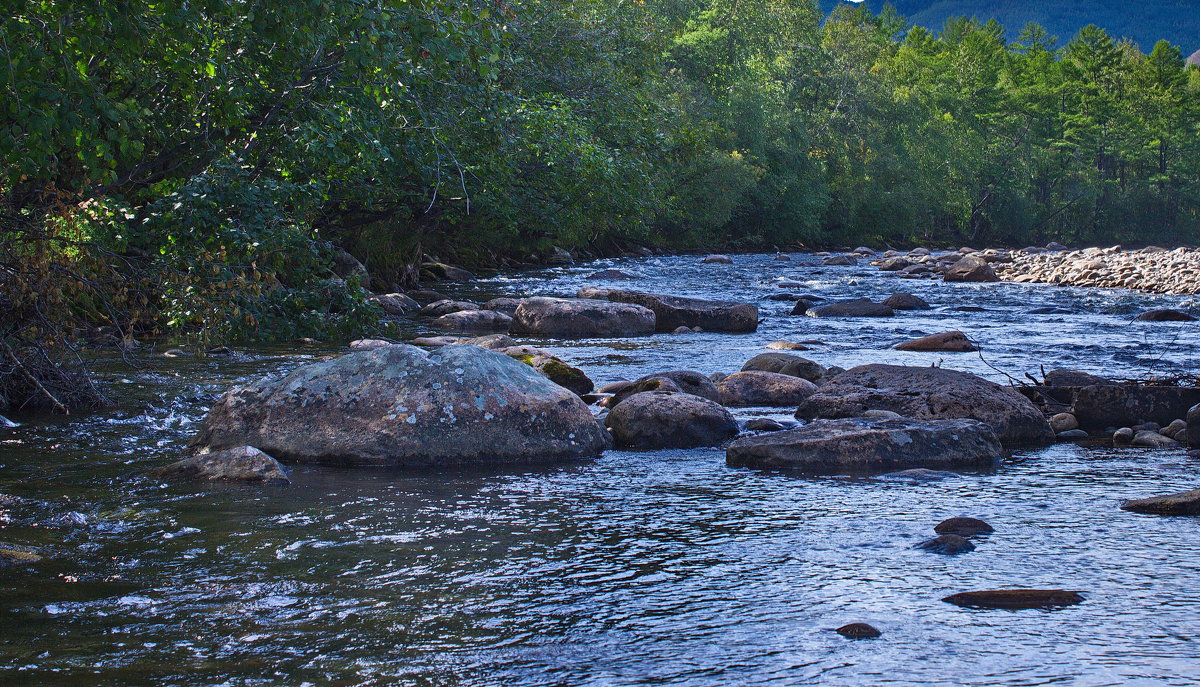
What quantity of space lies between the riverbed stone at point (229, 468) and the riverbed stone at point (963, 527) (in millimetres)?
3657

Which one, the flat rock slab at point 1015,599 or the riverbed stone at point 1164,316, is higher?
the riverbed stone at point 1164,316

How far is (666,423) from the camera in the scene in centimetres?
775

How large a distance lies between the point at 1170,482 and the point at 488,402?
429cm

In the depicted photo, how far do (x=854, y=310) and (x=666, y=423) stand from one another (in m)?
12.1

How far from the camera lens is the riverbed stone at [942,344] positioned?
539 inches

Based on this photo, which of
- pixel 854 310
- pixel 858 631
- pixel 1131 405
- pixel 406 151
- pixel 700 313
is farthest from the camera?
pixel 854 310

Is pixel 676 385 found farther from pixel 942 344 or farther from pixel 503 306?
pixel 503 306

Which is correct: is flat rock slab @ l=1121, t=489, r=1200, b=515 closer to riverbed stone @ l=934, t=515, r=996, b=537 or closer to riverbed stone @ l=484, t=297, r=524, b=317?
riverbed stone @ l=934, t=515, r=996, b=537

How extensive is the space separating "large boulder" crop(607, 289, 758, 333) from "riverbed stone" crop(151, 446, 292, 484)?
10.7 meters

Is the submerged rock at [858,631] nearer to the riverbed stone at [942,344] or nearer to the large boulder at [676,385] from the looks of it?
the large boulder at [676,385]

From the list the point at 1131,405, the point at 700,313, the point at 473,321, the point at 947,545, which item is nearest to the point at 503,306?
the point at 473,321

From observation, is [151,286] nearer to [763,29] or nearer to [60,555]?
[60,555]

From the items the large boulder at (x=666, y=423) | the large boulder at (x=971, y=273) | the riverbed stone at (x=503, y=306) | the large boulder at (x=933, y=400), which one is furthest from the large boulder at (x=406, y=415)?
the large boulder at (x=971, y=273)

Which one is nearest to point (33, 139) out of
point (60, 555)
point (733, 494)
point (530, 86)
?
point (60, 555)
